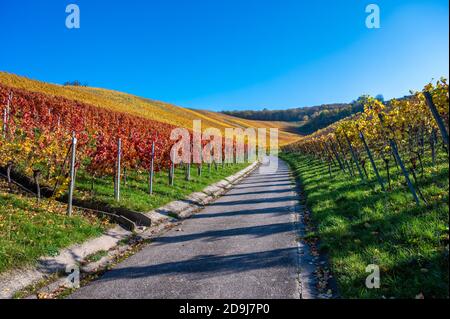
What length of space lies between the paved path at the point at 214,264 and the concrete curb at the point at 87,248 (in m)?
1.08

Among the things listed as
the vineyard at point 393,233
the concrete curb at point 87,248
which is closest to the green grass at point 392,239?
the vineyard at point 393,233

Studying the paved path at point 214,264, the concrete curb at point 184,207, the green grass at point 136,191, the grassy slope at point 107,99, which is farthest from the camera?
the grassy slope at point 107,99

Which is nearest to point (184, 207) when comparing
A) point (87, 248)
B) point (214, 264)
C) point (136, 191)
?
point (136, 191)

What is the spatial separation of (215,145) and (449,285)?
102ft

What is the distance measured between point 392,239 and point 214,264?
4.33 m

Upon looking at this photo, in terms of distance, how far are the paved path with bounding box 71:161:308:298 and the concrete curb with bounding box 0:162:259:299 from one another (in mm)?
1085

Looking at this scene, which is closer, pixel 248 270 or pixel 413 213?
pixel 248 270

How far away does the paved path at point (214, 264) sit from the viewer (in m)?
6.45

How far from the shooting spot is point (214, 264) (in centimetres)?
798

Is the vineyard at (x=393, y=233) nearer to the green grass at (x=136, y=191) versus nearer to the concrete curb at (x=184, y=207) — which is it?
the concrete curb at (x=184, y=207)
